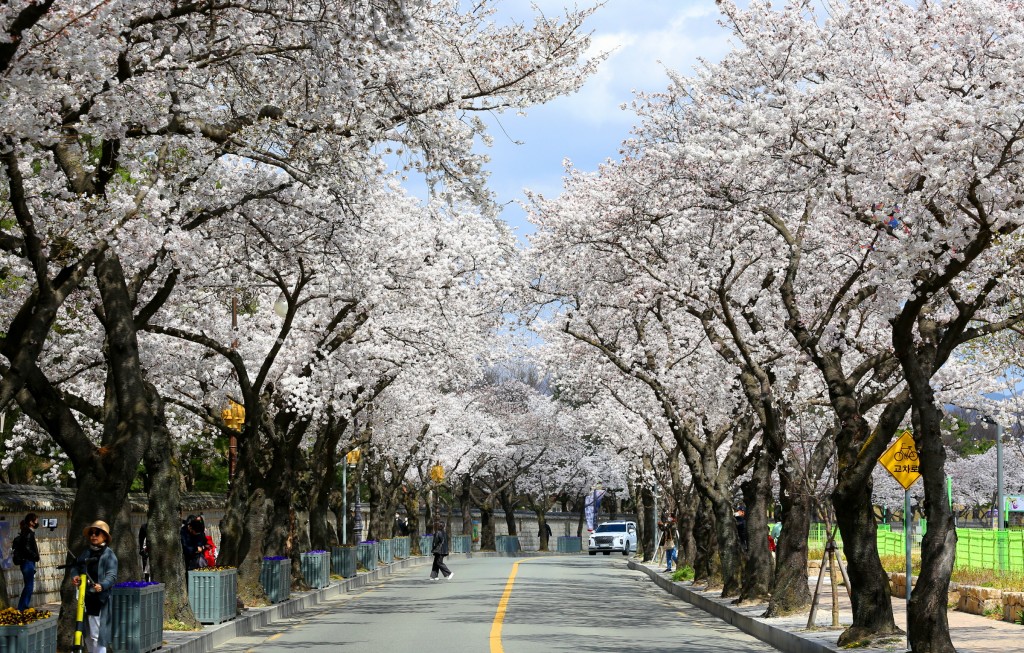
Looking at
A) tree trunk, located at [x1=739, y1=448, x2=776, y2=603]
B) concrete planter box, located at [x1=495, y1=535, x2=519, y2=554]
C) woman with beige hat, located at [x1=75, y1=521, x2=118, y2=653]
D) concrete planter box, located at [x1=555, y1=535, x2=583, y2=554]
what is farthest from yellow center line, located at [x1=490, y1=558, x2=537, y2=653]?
concrete planter box, located at [x1=555, y1=535, x2=583, y2=554]

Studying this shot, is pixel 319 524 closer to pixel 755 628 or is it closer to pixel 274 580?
pixel 274 580

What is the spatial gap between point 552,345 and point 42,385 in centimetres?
2399

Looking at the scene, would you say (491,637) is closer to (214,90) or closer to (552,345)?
(214,90)

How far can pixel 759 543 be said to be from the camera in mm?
25469

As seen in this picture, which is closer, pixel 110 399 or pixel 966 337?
pixel 966 337

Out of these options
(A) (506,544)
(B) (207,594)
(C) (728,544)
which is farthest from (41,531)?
(A) (506,544)

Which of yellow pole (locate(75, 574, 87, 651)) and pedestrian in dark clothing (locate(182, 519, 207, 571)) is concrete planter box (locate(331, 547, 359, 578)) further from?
yellow pole (locate(75, 574, 87, 651))

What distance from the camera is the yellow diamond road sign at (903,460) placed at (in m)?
16.3

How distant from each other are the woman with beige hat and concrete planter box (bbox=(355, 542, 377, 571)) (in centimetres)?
2864

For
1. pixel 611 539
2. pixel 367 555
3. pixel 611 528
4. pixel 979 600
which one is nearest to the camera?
pixel 979 600

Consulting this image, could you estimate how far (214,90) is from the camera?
1457cm

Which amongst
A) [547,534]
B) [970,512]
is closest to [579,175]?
[547,534]

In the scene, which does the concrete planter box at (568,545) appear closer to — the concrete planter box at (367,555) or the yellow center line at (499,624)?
the concrete planter box at (367,555)

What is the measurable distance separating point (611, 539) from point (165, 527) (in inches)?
2246
